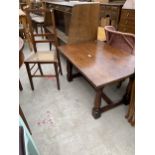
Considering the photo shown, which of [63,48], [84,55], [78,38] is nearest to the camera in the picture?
[84,55]

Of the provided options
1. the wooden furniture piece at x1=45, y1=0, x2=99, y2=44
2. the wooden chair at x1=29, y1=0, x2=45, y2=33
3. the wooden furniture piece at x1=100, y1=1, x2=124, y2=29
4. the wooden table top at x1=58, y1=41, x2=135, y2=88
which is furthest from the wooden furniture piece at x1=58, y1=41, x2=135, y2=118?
the wooden chair at x1=29, y1=0, x2=45, y2=33

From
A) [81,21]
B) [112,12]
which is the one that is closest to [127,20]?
[112,12]

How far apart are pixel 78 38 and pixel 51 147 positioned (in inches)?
71.6

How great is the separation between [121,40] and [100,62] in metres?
0.69

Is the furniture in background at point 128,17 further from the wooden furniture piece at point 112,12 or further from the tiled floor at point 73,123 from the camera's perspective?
the tiled floor at point 73,123

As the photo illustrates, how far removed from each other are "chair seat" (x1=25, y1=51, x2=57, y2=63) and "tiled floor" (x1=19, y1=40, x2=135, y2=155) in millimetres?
474

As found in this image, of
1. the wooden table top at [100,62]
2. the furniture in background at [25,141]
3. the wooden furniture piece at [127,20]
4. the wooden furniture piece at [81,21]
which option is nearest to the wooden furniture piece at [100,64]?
the wooden table top at [100,62]

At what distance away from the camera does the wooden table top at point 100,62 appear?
58.6 inches

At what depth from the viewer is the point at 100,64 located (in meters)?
1.72

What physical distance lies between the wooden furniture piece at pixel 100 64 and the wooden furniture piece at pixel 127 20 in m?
1.34

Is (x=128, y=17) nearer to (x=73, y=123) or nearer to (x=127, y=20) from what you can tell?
(x=127, y=20)
